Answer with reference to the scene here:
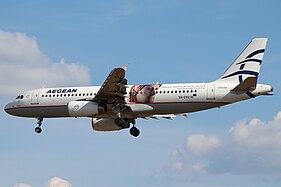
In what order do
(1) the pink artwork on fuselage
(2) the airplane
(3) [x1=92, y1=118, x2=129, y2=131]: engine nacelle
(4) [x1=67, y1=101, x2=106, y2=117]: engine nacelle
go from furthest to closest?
(3) [x1=92, y1=118, x2=129, y2=131]: engine nacelle
(4) [x1=67, y1=101, x2=106, y2=117]: engine nacelle
(1) the pink artwork on fuselage
(2) the airplane

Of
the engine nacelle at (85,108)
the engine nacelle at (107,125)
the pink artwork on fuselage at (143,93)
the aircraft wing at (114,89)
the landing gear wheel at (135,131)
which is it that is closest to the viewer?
the aircraft wing at (114,89)

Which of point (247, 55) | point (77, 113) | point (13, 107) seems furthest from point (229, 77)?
point (13, 107)

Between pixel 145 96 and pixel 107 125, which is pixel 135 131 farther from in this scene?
pixel 145 96

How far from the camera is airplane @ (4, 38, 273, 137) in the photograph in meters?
77.4

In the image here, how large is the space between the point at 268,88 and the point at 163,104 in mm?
9250

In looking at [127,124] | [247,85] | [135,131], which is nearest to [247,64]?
[247,85]

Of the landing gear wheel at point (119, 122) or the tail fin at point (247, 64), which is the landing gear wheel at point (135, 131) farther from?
the tail fin at point (247, 64)

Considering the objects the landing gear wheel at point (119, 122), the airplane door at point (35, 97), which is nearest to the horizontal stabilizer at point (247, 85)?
the landing gear wheel at point (119, 122)

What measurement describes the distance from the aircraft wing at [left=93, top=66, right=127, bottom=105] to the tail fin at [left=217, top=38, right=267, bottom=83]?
829cm

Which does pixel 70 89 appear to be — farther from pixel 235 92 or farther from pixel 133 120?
pixel 235 92

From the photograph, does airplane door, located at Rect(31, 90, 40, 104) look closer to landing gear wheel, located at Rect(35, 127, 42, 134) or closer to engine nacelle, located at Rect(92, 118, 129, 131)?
landing gear wheel, located at Rect(35, 127, 42, 134)

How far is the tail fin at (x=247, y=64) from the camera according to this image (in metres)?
79.2

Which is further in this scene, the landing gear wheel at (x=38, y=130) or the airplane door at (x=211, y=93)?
the landing gear wheel at (x=38, y=130)

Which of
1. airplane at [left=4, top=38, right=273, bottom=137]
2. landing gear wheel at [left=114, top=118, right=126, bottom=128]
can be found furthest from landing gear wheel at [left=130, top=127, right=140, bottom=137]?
landing gear wheel at [left=114, top=118, right=126, bottom=128]
